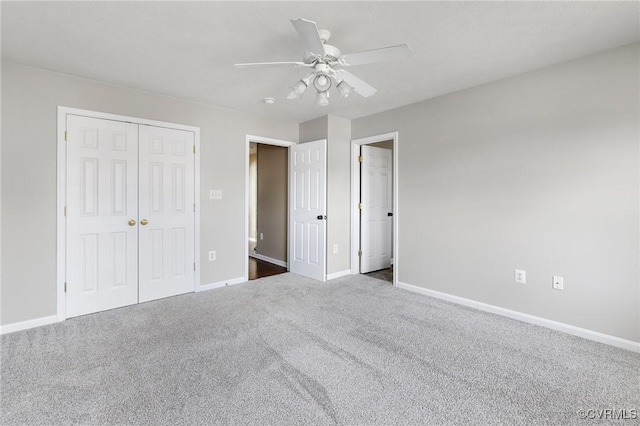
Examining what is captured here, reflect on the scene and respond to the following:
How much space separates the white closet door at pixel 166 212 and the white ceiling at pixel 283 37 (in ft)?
2.29

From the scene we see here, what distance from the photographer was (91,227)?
304cm

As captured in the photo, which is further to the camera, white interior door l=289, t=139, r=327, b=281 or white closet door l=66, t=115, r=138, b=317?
white interior door l=289, t=139, r=327, b=281

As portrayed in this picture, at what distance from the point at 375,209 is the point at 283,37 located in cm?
315

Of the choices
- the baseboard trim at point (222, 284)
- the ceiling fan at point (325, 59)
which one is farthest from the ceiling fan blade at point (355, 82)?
the baseboard trim at point (222, 284)

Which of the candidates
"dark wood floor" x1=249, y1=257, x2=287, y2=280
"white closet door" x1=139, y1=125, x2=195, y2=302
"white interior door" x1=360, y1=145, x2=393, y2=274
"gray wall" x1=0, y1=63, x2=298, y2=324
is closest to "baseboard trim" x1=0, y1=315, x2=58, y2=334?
"gray wall" x1=0, y1=63, x2=298, y2=324

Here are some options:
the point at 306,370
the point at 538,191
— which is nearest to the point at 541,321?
the point at 538,191

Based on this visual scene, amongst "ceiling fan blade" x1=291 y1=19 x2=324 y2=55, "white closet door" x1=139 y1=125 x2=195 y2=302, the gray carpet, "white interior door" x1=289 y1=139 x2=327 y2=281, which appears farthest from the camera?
"white interior door" x1=289 y1=139 x2=327 y2=281

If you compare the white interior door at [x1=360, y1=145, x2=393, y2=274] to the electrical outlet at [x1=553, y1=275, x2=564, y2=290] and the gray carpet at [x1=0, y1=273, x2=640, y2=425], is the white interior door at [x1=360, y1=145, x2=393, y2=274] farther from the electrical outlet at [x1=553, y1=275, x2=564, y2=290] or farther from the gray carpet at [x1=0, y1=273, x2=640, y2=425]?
the electrical outlet at [x1=553, y1=275, x2=564, y2=290]

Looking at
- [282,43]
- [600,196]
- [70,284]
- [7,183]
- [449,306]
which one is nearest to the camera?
[282,43]

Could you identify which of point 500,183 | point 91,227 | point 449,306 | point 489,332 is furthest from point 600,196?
point 91,227

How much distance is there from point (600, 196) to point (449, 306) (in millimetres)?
1686

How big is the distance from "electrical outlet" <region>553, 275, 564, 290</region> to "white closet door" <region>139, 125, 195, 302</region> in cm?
387

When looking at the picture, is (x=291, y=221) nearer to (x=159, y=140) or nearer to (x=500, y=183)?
(x=159, y=140)

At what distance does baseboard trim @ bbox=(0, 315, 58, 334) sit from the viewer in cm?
262
